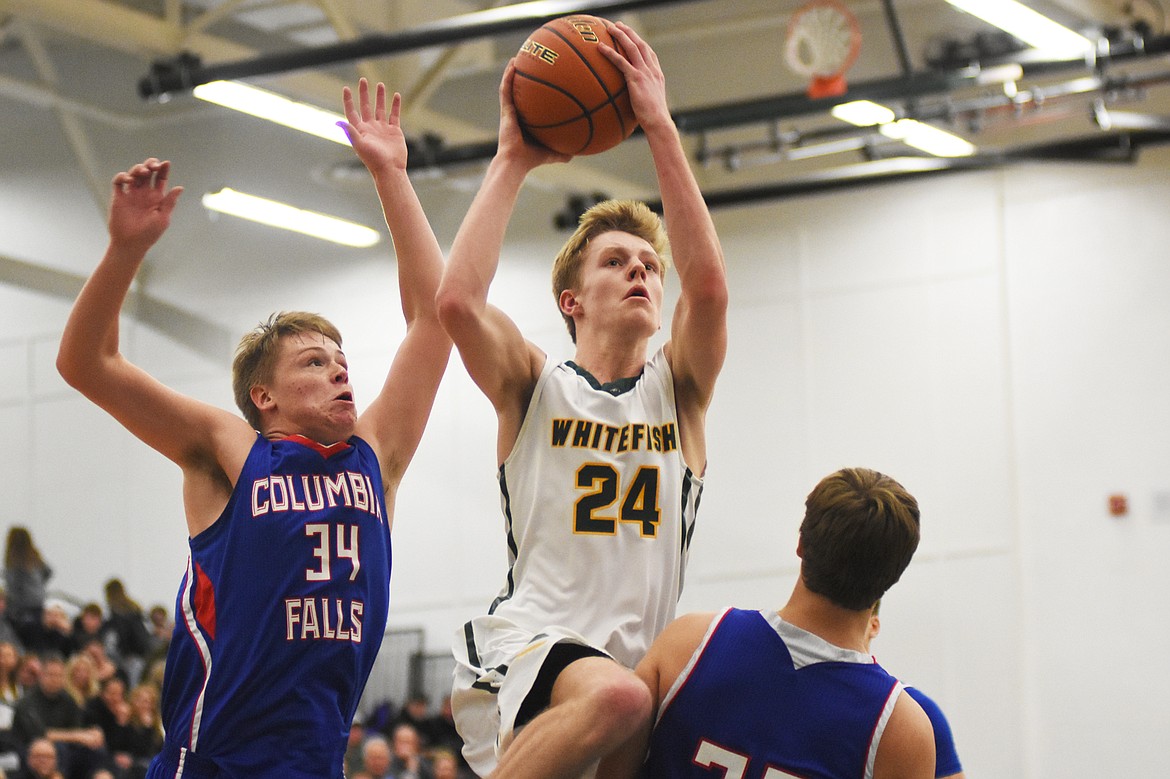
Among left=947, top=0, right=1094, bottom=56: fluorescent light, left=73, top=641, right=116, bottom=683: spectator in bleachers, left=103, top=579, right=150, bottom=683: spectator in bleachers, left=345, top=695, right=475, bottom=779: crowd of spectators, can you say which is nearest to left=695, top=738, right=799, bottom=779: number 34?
left=947, top=0, right=1094, bottom=56: fluorescent light

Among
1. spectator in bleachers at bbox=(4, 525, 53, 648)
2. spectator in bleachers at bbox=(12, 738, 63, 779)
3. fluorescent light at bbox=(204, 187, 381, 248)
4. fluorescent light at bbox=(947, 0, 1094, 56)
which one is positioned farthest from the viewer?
fluorescent light at bbox=(204, 187, 381, 248)

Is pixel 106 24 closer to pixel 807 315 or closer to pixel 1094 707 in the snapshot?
pixel 807 315

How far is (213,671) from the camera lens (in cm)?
372

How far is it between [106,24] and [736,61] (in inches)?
272

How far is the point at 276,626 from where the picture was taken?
371 cm

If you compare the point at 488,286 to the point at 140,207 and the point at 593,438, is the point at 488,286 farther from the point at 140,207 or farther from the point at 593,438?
the point at 140,207

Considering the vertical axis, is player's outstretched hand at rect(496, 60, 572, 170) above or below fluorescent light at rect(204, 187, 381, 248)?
below

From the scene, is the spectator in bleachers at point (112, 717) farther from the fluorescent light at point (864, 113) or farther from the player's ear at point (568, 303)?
the player's ear at point (568, 303)

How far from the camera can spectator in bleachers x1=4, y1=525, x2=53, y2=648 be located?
49.3 feet

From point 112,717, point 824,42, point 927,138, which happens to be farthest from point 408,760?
point 927,138

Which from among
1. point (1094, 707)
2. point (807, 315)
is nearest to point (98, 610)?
point (807, 315)

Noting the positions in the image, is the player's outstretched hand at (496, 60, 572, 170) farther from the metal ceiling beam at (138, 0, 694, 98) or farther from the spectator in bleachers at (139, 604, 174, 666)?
the spectator in bleachers at (139, 604, 174, 666)

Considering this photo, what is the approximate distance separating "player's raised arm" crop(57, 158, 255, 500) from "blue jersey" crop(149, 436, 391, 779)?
12 centimetres

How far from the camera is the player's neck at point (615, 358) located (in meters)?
4.28
